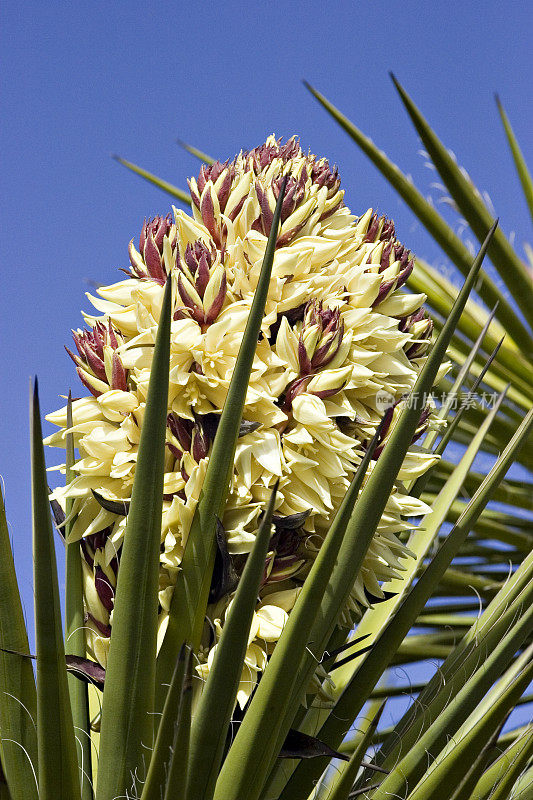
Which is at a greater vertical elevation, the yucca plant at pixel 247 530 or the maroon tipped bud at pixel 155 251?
the maroon tipped bud at pixel 155 251

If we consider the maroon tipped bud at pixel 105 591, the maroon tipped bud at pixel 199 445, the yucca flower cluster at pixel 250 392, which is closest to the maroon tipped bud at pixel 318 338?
the yucca flower cluster at pixel 250 392

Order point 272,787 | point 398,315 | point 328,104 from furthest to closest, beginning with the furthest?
point 328,104 → point 398,315 → point 272,787

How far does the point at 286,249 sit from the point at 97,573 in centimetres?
42

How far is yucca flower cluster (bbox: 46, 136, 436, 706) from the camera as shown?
0.84m

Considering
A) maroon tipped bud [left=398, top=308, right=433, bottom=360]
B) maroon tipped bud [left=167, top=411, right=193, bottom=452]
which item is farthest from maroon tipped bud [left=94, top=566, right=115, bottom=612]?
maroon tipped bud [left=398, top=308, right=433, bottom=360]

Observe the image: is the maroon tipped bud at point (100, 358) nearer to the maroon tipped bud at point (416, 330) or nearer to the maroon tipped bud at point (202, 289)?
the maroon tipped bud at point (202, 289)

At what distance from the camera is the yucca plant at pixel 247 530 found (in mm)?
710

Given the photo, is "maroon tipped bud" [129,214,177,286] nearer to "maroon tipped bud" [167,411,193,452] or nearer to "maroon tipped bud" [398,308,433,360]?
"maroon tipped bud" [167,411,193,452]

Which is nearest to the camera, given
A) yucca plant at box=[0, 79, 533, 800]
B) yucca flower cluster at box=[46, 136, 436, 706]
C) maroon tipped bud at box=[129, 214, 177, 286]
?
yucca plant at box=[0, 79, 533, 800]

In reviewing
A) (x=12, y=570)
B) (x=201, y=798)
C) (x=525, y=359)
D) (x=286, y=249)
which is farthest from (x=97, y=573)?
(x=525, y=359)

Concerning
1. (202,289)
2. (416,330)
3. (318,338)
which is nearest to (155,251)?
(202,289)

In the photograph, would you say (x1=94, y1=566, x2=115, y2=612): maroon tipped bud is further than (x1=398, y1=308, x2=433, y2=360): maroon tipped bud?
No

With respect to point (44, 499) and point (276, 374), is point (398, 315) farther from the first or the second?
point (44, 499)

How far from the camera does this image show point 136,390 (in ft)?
2.88
